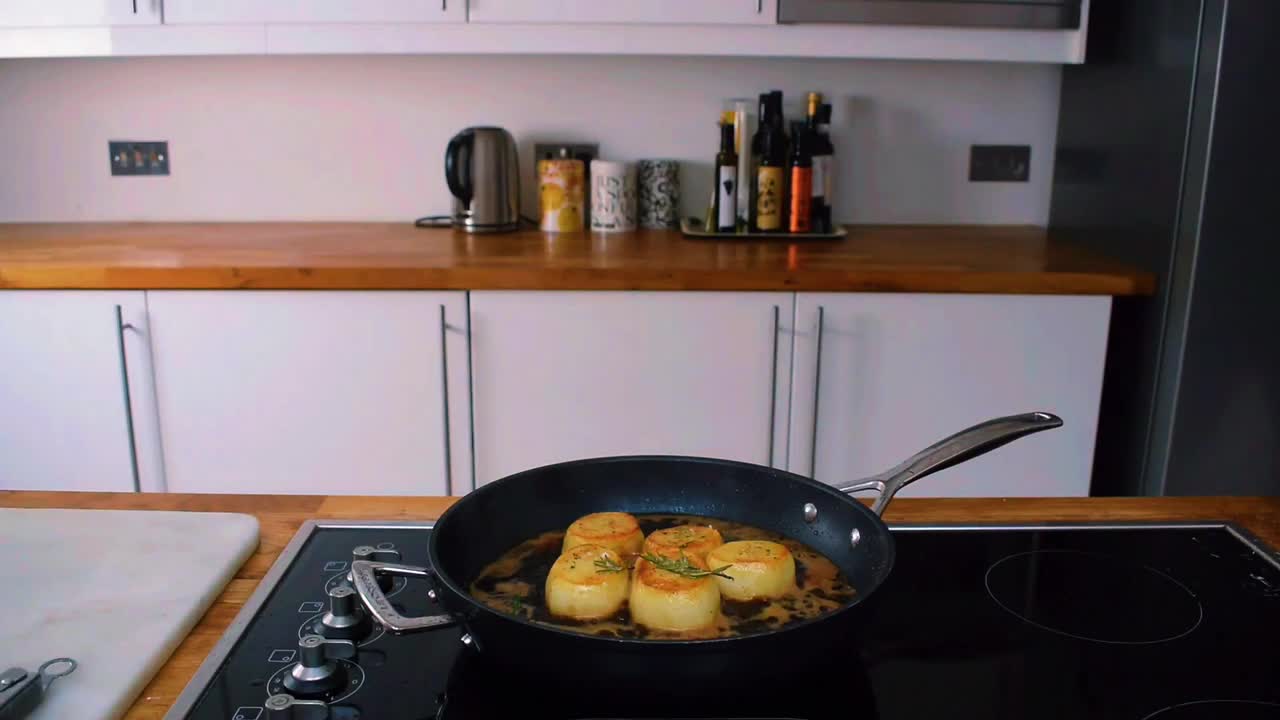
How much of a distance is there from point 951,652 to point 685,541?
0.67ft

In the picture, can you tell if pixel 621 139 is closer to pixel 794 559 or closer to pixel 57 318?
pixel 57 318

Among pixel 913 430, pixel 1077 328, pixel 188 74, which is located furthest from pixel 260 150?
pixel 1077 328

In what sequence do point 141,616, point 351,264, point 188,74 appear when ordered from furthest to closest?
point 188,74 < point 351,264 < point 141,616

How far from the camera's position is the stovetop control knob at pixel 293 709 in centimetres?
68

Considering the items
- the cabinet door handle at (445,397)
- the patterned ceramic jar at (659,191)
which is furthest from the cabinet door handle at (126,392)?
the patterned ceramic jar at (659,191)

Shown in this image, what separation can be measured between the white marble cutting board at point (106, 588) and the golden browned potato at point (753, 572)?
40 centimetres

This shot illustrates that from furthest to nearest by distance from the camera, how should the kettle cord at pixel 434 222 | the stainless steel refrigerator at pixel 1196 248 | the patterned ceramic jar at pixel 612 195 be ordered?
the kettle cord at pixel 434 222 → the patterned ceramic jar at pixel 612 195 → the stainless steel refrigerator at pixel 1196 248

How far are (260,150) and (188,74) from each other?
0.25 metres

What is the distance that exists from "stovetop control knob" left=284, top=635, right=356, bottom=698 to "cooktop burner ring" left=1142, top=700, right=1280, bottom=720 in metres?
0.53

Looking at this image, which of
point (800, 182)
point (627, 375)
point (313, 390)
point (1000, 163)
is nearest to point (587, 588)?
point (627, 375)

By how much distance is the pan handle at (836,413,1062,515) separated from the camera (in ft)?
2.81

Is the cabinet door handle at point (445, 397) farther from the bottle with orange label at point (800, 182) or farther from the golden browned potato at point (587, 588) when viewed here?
the golden browned potato at point (587, 588)

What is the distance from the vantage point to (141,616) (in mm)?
816

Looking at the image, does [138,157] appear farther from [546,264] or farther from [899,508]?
[899,508]
